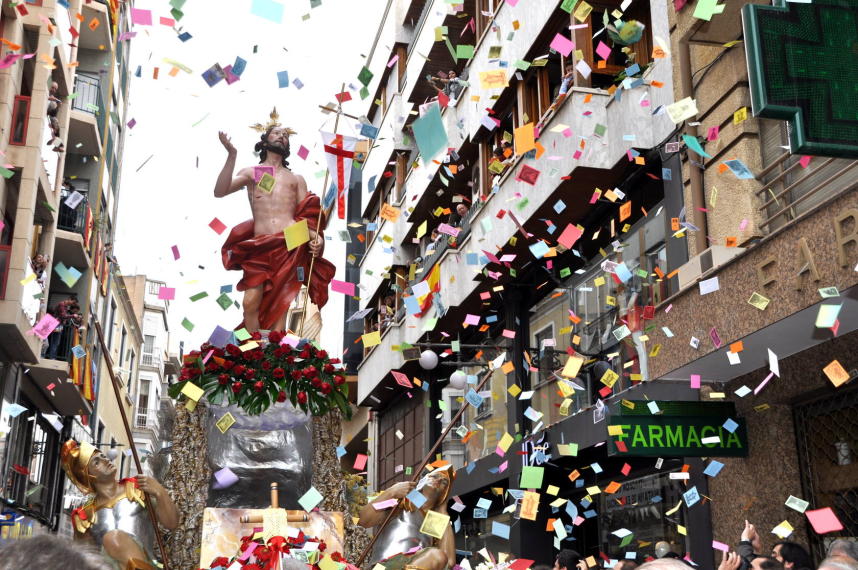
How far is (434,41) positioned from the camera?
21297mm

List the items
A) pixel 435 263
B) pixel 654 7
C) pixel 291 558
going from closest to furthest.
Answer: pixel 291 558, pixel 654 7, pixel 435 263

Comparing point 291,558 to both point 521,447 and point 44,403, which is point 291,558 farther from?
point 44,403

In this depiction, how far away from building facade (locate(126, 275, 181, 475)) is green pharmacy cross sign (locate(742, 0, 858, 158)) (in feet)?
135

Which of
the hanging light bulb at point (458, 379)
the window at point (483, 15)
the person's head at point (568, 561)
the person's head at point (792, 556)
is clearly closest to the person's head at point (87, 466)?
the person's head at point (568, 561)

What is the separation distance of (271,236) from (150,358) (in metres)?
49.6

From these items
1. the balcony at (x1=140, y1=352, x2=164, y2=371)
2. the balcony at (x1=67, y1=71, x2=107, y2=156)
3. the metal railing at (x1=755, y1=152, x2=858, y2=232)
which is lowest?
the metal railing at (x1=755, y1=152, x2=858, y2=232)

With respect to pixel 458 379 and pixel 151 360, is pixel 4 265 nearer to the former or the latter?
pixel 458 379

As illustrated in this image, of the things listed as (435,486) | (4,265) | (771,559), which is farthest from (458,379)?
(771,559)

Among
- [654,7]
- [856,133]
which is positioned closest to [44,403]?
[654,7]

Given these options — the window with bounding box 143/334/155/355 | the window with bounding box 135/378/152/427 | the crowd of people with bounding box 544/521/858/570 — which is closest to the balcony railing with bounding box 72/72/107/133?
the crowd of people with bounding box 544/521/858/570

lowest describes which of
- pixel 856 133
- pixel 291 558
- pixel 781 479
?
pixel 291 558

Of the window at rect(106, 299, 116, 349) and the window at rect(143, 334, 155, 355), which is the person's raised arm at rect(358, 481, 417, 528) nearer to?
the window at rect(106, 299, 116, 349)

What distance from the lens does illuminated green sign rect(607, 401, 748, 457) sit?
8.66 meters

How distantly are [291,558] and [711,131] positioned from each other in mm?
5750
